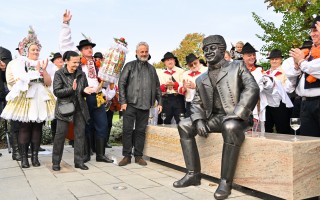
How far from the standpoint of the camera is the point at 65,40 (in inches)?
265

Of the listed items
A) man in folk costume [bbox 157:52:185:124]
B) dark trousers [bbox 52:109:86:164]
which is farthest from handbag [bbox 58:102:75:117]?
man in folk costume [bbox 157:52:185:124]

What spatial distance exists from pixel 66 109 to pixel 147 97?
1.54 m

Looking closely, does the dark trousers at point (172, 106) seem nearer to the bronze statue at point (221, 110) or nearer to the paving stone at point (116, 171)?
the paving stone at point (116, 171)

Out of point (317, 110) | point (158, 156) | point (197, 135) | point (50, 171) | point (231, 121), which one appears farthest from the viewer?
point (158, 156)

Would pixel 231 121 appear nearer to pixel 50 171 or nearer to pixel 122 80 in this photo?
pixel 122 80

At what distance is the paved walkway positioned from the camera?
14.1 ft

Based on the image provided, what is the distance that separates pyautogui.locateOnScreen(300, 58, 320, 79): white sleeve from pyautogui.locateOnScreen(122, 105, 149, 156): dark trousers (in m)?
3.05

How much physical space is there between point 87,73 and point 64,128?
1.28 meters

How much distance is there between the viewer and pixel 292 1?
1391cm

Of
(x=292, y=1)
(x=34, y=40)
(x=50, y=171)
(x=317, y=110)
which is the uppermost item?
(x=292, y=1)

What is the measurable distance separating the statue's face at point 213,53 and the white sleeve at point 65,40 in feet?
10.2

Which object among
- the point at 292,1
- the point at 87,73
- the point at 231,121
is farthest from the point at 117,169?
the point at 292,1

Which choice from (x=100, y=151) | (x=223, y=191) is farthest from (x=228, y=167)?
(x=100, y=151)

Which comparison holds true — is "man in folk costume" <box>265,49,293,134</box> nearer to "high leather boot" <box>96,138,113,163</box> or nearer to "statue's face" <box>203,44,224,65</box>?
"statue's face" <box>203,44,224,65</box>
